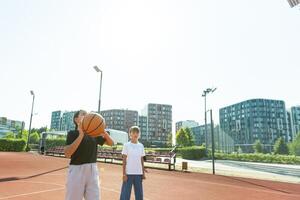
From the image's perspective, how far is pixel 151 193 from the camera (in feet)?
28.8

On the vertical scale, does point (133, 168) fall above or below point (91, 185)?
above

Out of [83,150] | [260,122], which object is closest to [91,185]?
[83,150]

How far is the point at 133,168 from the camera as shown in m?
5.40

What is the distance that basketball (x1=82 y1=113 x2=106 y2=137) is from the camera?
3.93 m

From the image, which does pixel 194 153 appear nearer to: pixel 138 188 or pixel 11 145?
pixel 11 145

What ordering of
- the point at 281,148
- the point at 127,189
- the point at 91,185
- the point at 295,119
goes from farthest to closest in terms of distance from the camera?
1. the point at 295,119
2. the point at 281,148
3. the point at 127,189
4. the point at 91,185

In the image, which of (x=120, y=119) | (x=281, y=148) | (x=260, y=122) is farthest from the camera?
(x=120, y=119)

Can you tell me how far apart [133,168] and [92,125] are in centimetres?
183

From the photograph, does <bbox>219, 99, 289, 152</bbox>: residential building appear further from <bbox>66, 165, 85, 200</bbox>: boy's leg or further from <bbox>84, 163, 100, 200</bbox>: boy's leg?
<bbox>66, 165, 85, 200</bbox>: boy's leg

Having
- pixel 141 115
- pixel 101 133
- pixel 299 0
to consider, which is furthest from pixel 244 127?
pixel 101 133

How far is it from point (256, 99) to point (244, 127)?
16786 mm

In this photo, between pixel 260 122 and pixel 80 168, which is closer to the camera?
pixel 80 168

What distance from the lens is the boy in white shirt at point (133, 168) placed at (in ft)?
17.4

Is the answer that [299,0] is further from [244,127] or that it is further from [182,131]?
[244,127]
